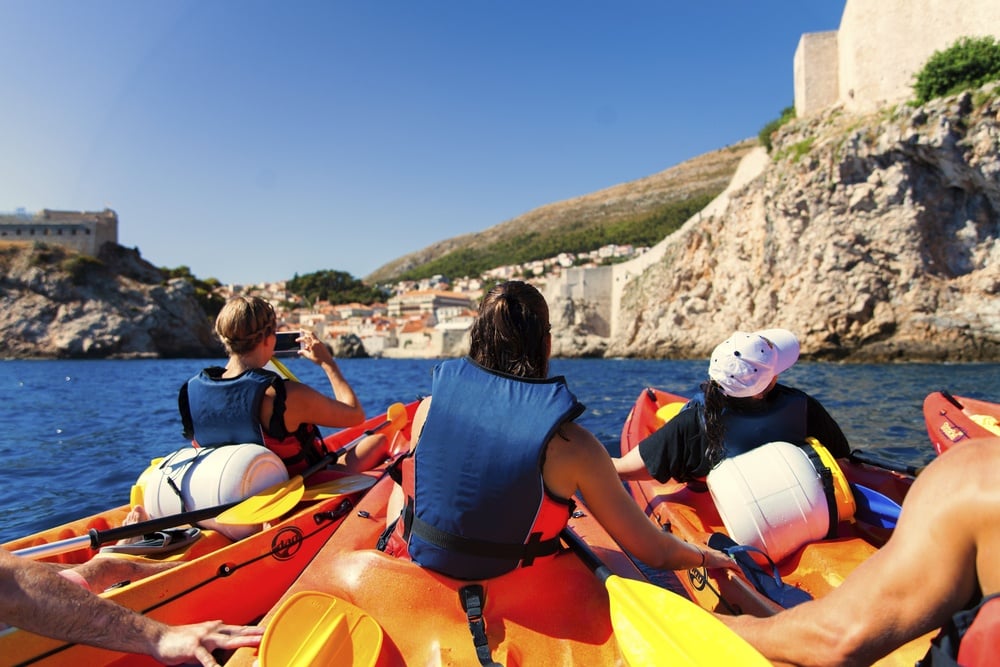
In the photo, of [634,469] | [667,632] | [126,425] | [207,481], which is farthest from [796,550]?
[126,425]

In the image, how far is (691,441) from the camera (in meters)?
2.93

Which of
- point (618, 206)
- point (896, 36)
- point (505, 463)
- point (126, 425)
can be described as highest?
point (618, 206)

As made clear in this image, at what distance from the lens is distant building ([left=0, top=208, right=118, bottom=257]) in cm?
5241

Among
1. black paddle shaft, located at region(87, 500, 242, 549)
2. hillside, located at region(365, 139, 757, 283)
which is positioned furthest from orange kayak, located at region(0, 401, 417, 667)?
hillside, located at region(365, 139, 757, 283)

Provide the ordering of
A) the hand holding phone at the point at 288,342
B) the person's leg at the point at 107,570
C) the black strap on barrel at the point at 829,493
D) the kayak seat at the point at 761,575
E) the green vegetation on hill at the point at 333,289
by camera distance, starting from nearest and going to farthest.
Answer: the person's leg at the point at 107,570
the kayak seat at the point at 761,575
the black strap on barrel at the point at 829,493
the hand holding phone at the point at 288,342
the green vegetation on hill at the point at 333,289

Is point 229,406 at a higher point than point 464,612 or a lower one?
higher

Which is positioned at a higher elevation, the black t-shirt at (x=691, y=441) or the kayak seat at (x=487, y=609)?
the black t-shirt at (x=691, y=441)

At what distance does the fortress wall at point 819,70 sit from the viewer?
100 feet

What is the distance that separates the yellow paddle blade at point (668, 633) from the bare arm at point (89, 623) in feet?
3.41

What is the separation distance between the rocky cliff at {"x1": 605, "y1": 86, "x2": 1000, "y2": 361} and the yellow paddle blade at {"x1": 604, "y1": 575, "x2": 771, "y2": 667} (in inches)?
990

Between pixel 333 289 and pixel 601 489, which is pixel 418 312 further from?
pixel 601 489

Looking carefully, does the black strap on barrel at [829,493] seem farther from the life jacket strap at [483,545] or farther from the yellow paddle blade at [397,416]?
the yellow paddle blade at [397,416]

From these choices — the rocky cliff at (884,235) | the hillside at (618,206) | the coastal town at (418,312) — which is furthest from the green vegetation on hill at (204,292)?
the hillside at (618,206)

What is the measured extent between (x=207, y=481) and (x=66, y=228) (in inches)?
2533
